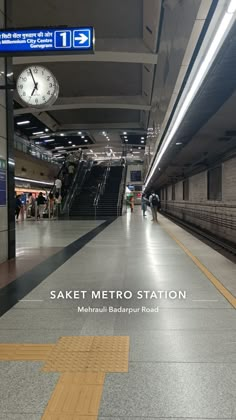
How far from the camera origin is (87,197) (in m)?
25.1

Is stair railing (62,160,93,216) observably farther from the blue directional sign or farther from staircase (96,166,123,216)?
the blue directional sign

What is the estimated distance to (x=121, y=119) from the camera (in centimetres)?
2967

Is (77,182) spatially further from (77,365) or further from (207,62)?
(77,365)

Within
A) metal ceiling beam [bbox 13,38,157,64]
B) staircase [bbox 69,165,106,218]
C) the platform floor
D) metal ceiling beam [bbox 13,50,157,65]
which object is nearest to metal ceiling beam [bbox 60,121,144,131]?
staircase [bbox 69,165,106,218]

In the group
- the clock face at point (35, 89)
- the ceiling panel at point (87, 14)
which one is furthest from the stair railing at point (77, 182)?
the clock face at point (35, 89)

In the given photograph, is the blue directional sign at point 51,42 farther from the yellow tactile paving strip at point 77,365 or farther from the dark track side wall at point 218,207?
the dark track side wall at point 218,207

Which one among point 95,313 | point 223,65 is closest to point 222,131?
point 223,65

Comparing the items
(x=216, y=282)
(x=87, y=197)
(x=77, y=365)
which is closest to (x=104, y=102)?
(x=87, y=197)

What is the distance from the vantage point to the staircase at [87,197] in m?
23.4

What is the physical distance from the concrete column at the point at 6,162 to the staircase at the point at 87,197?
50.8 feet

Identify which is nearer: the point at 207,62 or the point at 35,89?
the point at 207,62

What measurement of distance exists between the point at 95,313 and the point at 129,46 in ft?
39.9

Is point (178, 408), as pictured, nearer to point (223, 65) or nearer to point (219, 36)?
point (219, 36)

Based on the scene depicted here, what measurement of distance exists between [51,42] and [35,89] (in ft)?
7.35
